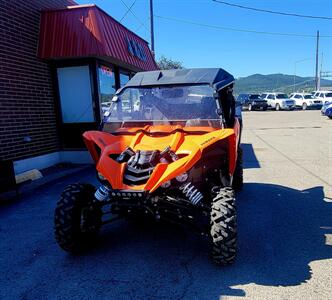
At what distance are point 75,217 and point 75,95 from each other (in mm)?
5968

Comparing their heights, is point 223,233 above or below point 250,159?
above

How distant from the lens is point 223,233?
330cm

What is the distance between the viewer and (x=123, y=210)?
3.60 metres

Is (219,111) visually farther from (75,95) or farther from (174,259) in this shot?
(75,95)

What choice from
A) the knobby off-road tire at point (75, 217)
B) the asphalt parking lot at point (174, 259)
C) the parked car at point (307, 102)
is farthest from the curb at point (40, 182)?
the parked car at point (307, 102)

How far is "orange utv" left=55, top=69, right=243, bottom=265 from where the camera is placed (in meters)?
3.36

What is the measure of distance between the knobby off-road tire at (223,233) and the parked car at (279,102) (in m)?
33.3

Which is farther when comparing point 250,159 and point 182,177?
point 250,159

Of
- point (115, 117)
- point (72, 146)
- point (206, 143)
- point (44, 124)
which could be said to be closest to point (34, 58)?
point (44, 124)

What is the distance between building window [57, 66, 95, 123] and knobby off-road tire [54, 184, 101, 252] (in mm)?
5422

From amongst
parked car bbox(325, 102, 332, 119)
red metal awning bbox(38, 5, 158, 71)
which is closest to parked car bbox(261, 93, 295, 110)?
parked car bbox(325, 102, 332, 119)

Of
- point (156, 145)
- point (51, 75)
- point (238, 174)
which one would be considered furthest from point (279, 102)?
point (156, 145)

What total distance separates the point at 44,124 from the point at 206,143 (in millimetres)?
6158

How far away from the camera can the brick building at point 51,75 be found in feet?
23.9
